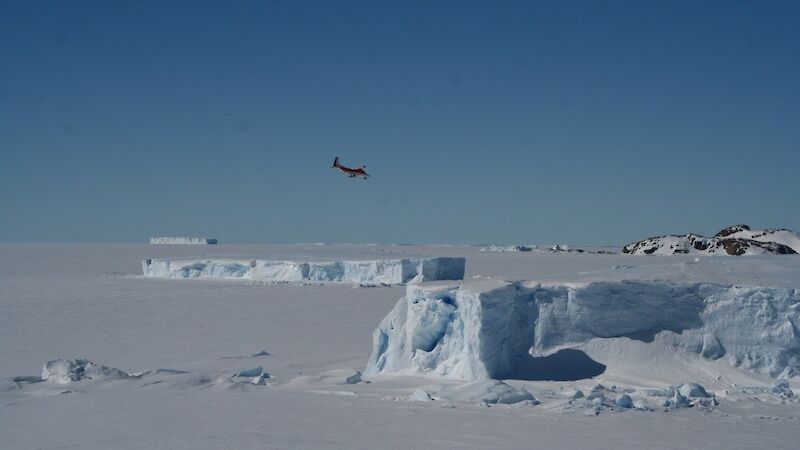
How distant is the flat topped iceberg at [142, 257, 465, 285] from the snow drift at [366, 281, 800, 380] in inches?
527

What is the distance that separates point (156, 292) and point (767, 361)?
57.8ft

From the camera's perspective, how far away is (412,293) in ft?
30.5

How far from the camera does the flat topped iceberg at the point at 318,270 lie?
79.9ft

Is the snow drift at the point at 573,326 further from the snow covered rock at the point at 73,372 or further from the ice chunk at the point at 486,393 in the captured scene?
the snow covered rock at the point at 73,372

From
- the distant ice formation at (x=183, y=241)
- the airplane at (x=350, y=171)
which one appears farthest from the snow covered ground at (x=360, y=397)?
the distant ice formation at (x=183, y=241)

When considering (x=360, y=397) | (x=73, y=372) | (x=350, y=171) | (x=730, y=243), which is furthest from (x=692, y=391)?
(x=730, y=243)

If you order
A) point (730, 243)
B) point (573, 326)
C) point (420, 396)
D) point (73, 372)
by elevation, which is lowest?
point (73, 372)

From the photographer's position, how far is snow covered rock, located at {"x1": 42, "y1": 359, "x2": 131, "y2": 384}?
29.1 feet

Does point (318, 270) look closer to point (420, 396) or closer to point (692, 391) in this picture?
point (420, 396)

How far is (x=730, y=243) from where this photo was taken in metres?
43.3

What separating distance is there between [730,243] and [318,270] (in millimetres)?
27120

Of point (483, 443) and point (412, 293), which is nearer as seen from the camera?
point (483, 443)

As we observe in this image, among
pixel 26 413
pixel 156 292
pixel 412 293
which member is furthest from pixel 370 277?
pixel 26 413

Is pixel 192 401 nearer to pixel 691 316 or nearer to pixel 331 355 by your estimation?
pixel 331 355
